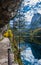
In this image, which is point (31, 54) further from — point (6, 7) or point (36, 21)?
point (6, 7)

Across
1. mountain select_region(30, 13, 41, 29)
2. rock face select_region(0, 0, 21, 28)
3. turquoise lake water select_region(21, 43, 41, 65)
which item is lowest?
turquoise lake water select_region(21, 43, 41, 65)

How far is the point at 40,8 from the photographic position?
11.0ft

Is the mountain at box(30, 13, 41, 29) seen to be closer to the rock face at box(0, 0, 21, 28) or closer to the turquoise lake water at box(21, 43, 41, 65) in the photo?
the turquoise lake water at box(21, 43, 41, 65)

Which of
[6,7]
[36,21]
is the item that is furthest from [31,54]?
[6,7]

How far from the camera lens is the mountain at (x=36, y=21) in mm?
3418

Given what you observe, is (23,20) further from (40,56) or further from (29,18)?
(40,56)

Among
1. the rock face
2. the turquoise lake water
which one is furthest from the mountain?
the rock face

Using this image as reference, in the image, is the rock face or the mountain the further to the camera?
the mountain

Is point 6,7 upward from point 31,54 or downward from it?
upward

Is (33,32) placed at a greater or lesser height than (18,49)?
greater

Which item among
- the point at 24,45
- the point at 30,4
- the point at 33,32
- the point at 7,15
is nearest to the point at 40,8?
the point at 30,4

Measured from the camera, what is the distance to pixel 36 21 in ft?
11.3

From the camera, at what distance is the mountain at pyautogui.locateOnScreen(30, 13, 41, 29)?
3.42m

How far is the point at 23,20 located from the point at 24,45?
0.41 m
